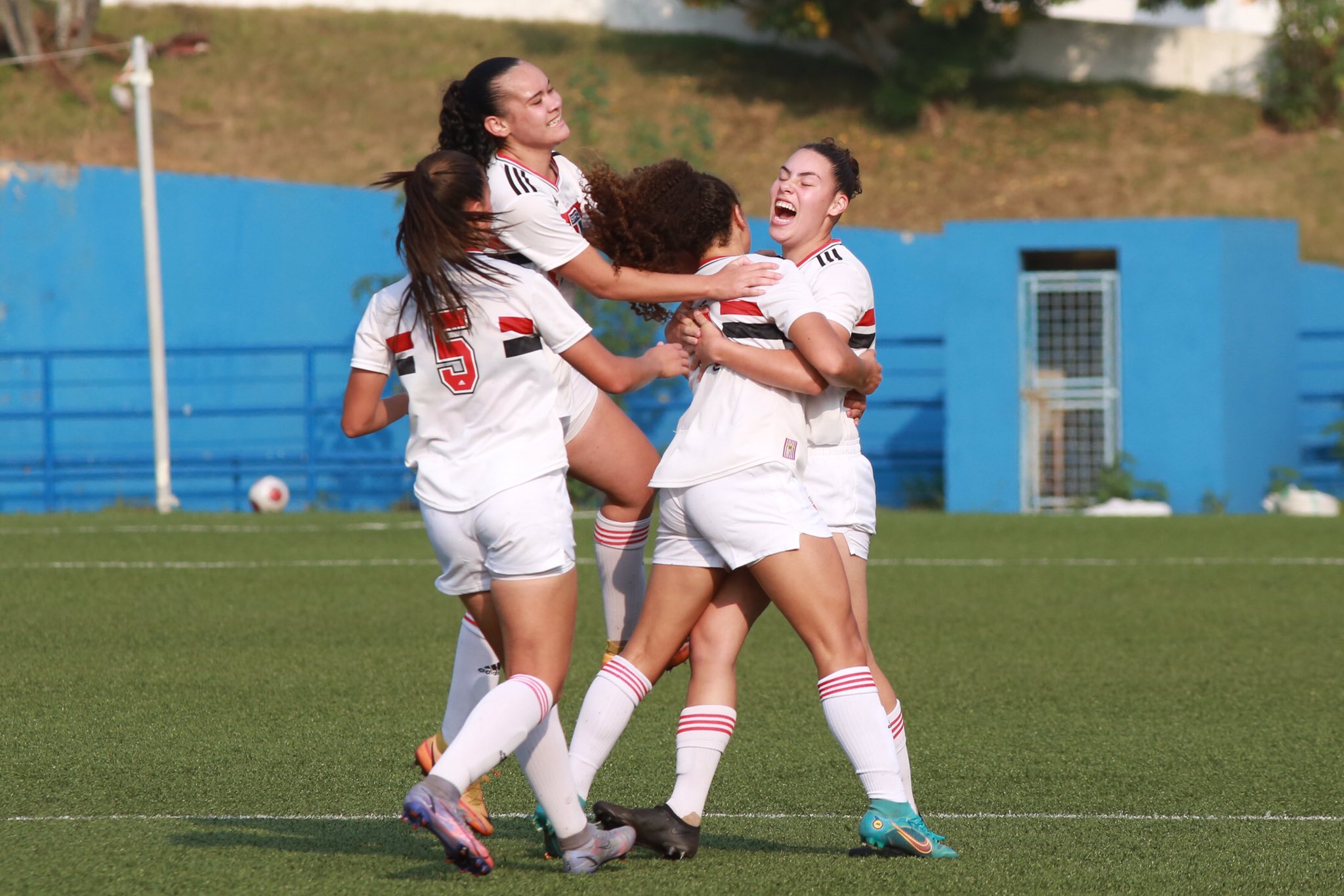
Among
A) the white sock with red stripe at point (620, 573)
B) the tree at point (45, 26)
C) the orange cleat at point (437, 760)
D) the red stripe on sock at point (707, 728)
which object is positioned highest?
the tree at point (45, 26)

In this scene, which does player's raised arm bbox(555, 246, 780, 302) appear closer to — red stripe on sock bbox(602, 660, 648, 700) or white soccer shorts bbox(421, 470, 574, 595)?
white soccer shorts bbox(421, 470, 574, 595)

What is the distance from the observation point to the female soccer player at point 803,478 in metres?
4.02

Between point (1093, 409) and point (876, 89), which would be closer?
point (1093, 409)

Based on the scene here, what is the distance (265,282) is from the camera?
20.0m

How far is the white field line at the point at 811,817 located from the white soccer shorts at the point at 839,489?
1062 millimetres

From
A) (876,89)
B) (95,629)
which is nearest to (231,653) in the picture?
(95,629)

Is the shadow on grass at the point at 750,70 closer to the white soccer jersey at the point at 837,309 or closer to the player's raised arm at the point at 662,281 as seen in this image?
the white soccer jersey at the point at 837,309

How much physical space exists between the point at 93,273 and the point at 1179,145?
18.9m

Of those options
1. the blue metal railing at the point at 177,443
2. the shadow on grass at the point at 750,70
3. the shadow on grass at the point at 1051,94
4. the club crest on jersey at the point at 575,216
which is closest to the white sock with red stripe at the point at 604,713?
the club crest on jersey at the point at 575,216

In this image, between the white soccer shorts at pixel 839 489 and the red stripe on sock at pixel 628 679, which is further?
the white soccer shorts at pixel 839 489

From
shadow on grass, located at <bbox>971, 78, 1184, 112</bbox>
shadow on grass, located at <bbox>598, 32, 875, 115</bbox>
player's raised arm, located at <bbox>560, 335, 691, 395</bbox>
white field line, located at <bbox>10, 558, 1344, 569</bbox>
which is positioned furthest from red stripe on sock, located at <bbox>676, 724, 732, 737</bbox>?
shadow on grass, located at <bbox>971, 78, 1184, 112</bbox>

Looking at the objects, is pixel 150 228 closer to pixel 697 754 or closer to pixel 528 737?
pixel 697 754

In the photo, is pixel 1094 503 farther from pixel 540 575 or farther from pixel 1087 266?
pixel 540 575

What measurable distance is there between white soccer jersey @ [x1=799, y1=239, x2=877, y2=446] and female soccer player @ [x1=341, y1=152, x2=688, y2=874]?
557 mm
